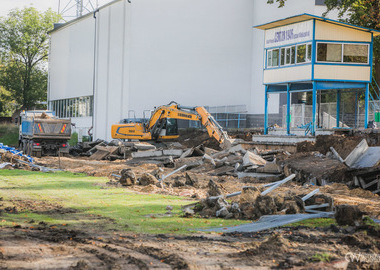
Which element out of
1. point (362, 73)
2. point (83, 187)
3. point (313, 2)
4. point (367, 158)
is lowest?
point (83, 187)

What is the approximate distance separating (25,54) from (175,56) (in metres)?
41.9

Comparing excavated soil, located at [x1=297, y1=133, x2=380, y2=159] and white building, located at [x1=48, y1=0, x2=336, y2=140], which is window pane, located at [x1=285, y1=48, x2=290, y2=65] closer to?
excavated soil, located at [x1=297, y1=133, x2=380, y2=159]

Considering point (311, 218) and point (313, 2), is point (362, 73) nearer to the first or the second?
point (313, 2)

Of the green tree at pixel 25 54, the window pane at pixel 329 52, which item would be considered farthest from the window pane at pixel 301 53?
the green tree at pixel 25 54

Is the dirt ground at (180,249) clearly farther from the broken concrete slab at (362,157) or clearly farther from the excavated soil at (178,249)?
the broken concrete slab at (362,157)

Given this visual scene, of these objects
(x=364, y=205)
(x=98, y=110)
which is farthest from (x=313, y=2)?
(x=364, y=205)

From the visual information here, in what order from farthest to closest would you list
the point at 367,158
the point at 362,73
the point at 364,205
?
the point at 362,73 < the point at 367,158 < the point at 364,205

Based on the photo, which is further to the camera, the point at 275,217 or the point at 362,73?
the point at 362,73

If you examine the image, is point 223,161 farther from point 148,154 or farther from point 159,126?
point 159,126

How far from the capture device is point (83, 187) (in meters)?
20.0

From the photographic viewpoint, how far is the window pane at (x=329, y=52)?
32.0 m

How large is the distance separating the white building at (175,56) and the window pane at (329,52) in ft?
45.7

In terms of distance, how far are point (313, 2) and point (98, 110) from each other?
67.0 feet

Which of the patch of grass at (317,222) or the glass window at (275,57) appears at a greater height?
the glass window at (275,57)
